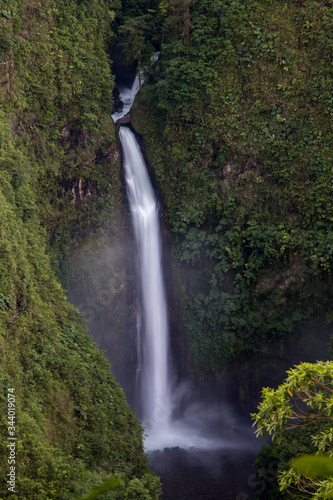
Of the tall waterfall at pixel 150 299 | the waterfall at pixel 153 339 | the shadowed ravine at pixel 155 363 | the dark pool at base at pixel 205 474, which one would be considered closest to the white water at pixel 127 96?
the shadowed ravine at pixel 155 363

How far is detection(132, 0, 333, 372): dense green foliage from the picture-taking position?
1823 centimetres

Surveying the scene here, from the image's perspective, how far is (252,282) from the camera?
62.5 ft

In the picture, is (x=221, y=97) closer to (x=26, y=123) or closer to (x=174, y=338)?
(x=26, y=123)

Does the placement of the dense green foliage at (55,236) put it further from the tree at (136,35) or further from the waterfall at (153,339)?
the waterfall at (153,339)

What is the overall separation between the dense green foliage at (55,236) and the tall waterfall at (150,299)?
3.06ft

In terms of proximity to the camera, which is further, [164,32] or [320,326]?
[164,32]

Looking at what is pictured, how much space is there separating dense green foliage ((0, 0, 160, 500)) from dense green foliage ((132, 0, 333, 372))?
127 inches

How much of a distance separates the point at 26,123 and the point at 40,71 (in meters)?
2.20

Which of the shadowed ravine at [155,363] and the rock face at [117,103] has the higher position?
the rock face at [117,103]

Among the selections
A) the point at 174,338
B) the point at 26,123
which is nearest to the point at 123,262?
the point at 174,338

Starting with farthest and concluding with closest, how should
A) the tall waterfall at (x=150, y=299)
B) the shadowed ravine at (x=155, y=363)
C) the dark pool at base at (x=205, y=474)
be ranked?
1. the tall waterfall at (x=150, y=299)
2. the shadowed ravine at (x=155, y=363)
3. the dark pool at base at (x=205, y=474)

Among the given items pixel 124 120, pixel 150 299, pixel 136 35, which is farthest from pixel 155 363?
pixel 136 35

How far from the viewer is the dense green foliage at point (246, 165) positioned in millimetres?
18234

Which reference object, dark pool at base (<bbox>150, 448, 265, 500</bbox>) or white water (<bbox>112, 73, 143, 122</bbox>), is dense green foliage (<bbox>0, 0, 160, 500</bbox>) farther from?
dark pool at base (<bbox>150, 448, 265, 500</bbox>)
